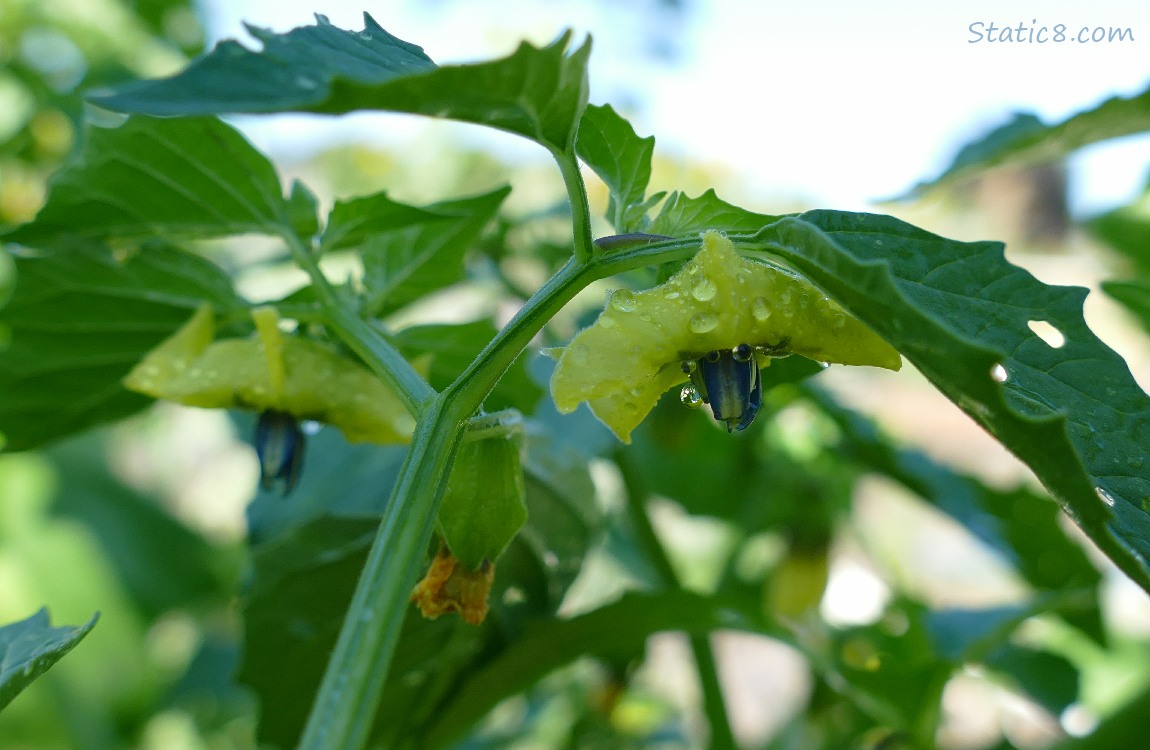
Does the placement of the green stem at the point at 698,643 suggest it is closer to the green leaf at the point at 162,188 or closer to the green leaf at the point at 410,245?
the green leaf at the point at 410,245

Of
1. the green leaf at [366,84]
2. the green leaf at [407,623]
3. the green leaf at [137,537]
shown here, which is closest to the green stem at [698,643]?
the green leaf at [407,623]

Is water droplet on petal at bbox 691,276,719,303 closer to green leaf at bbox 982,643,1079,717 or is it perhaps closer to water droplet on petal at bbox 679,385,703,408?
water droplet on petal at bbox 679,385,703,408

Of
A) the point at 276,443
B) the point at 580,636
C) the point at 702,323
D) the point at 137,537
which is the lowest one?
the point at 137,537

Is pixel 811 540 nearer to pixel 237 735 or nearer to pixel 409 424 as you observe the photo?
pixel 409 424

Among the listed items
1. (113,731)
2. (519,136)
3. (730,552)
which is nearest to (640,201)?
(519,136)

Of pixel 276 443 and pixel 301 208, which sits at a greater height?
pixel 301 208

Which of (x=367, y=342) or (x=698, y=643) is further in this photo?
(x=698, y=643)

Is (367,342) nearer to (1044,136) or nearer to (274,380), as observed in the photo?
(274,380)

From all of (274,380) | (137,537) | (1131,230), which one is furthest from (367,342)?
(137,537)
